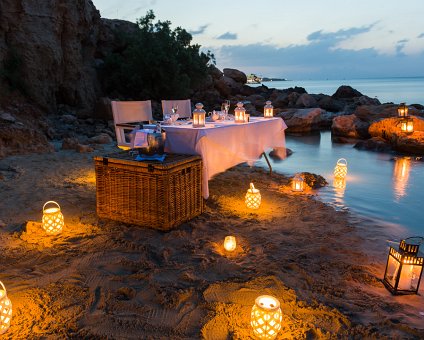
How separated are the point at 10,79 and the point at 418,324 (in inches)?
455

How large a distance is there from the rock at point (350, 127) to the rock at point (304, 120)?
1316 millimetres

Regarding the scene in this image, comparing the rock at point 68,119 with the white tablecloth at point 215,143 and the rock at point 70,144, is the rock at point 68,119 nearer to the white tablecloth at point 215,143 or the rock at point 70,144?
the rock at point 70,144

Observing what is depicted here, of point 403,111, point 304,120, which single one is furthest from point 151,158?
point 304,120

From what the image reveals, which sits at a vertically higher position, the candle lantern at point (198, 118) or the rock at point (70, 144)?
the candle lantern at point (198, 118)

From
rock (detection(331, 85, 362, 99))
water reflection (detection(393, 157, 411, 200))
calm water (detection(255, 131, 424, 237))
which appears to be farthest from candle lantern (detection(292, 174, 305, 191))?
rock (detection(331, 85, 362, 99))

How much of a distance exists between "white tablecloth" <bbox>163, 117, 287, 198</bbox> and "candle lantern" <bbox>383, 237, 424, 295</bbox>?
195 cm

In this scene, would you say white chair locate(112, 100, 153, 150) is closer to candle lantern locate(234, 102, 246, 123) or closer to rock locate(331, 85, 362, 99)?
candle lantern locate(234, 102, 246, 123)

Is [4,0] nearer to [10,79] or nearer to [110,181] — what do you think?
[10,79]

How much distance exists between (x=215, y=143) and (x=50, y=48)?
9.82 metres

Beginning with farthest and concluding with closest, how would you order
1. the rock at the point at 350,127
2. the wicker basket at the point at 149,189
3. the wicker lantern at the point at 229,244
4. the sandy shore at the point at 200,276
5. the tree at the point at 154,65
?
the tree at the point at 154,65 < the rock at the point at 350,127 < the wicker basket at the point at 149,189 < the wicker lantern at the point at 229,244 < the sandy shore at the point at 200,276

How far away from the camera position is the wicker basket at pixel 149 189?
130 inches

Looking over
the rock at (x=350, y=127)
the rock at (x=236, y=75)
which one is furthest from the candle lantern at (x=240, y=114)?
the rock at (x=236, y=75)

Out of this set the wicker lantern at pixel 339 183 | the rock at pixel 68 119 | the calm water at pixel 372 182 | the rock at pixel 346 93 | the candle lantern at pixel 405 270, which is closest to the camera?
the candle lantern at pixel 405 270

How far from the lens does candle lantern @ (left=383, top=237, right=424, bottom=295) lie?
7.52 ft
